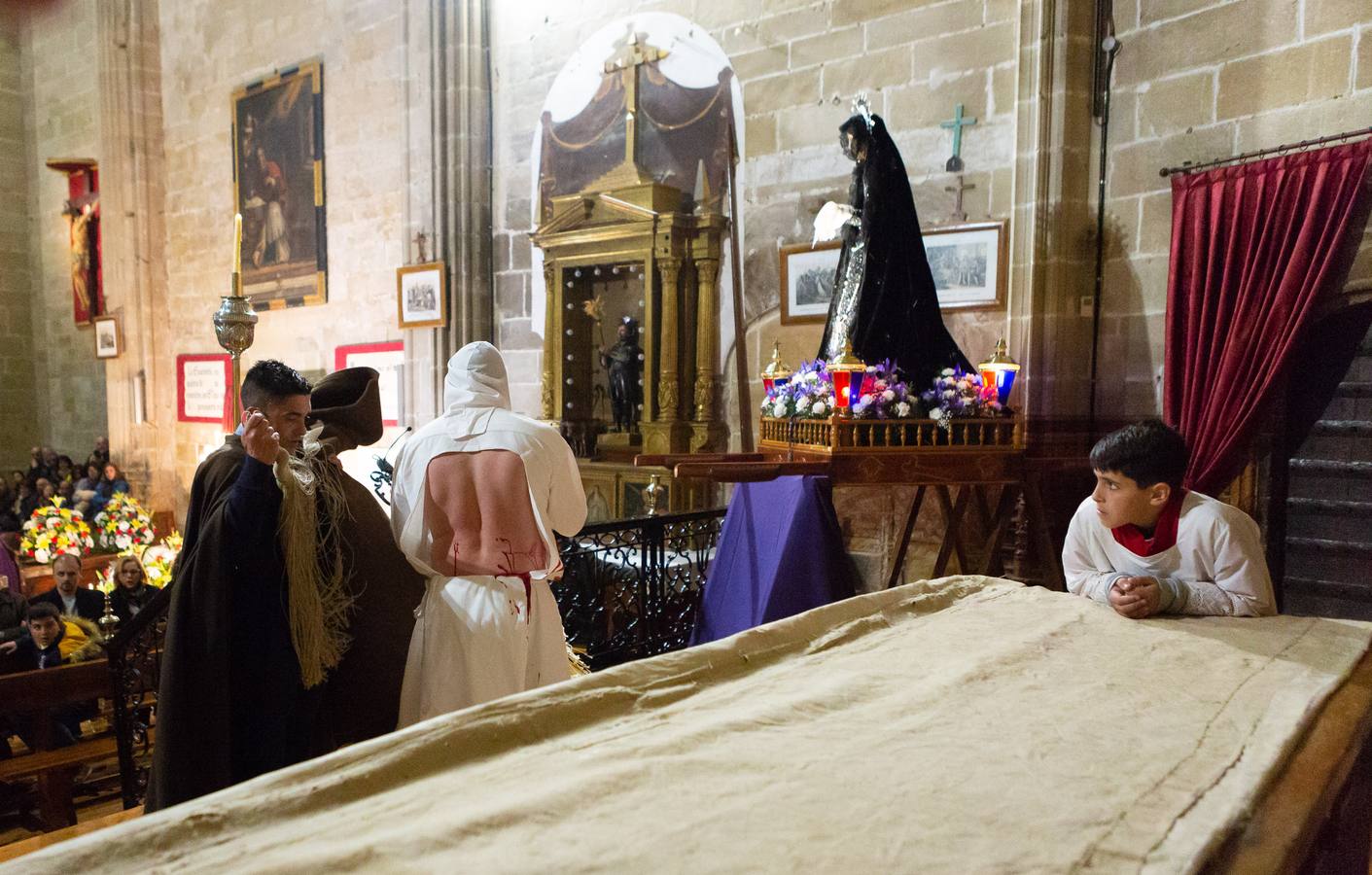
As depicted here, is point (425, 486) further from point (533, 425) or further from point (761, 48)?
point (761, 48)

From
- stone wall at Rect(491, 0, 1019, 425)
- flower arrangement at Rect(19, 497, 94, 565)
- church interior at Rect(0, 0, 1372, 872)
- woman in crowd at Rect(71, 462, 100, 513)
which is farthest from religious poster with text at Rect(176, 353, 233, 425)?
stone wall at Rect(491, 0, 1019, 425)

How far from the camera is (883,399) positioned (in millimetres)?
4246

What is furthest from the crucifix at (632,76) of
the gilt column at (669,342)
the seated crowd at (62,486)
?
the seated crowd at (62,486)

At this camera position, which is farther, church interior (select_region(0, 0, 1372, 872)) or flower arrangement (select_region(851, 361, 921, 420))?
flower arrangement (select_region(851, 361, 921, 420))

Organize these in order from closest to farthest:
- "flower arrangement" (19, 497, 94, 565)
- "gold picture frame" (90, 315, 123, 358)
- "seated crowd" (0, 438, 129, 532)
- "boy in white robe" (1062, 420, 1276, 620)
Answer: "boy in white robe" (1062, 420, 1276, 620) → "flower arrangement" (19, 497, 94, 565) → "seated crowd" (0, 438, 129, 532) → "gold picture frame" (90, 315, 123, 358)

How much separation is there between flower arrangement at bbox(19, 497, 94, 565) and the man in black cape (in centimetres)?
602

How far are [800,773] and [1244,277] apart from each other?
14.5 feet

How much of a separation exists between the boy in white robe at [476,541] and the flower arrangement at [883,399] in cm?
172

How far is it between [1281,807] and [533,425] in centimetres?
239

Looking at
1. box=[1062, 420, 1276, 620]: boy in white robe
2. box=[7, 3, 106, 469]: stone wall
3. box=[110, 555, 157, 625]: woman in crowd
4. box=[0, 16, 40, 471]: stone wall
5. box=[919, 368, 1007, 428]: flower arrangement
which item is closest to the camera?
box=[1062, 420, 1276, 620]: boy in white robe

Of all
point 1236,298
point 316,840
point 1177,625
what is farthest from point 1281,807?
point 1236,298

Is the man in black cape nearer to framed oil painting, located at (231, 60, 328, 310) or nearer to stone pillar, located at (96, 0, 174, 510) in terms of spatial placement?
framed oil painting, located at (231, 60, 328, 310)

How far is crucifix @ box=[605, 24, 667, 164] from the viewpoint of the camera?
7.21 m

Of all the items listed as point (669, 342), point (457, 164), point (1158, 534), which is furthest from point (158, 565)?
point (1158, 534)
